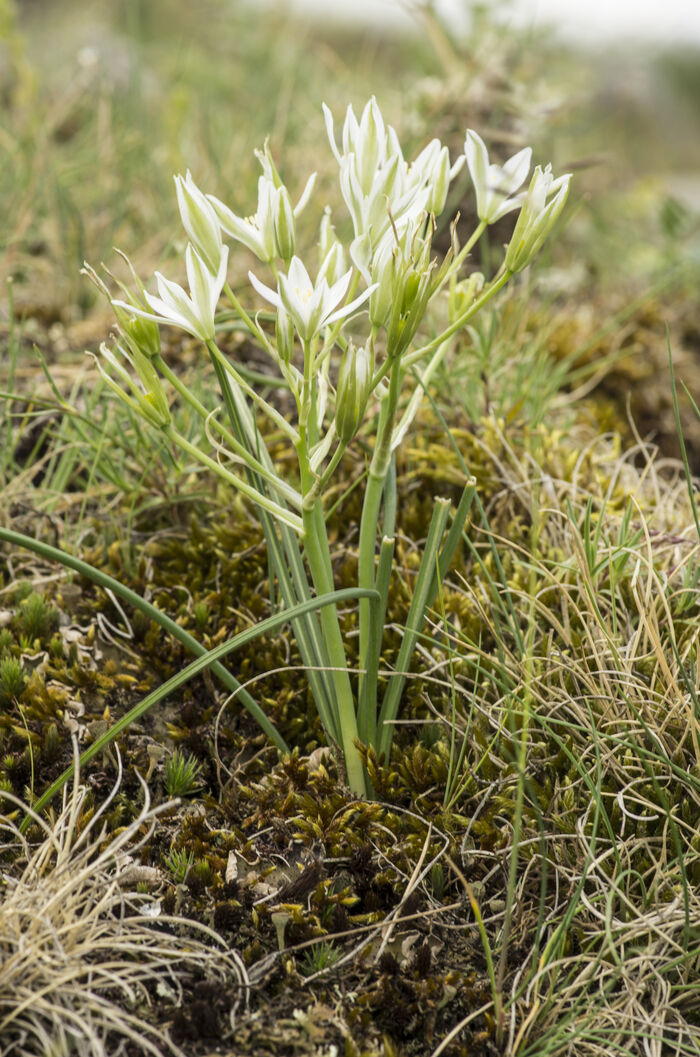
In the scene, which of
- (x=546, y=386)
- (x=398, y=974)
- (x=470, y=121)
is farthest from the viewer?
(x=470, y=121)

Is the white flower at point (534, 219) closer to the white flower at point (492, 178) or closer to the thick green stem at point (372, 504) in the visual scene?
the white flower at point (492, 178)

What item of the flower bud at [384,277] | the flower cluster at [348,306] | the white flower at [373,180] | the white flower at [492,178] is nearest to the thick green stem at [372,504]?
the flower cluster at [348,306]

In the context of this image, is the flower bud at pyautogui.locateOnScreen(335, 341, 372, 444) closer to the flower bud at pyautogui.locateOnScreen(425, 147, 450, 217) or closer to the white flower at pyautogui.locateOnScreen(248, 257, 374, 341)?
the white flower at pyautogui.locateOnScreen(248, 257, 374, 341)

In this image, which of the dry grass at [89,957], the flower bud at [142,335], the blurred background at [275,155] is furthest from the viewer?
the blurred background at [275,155]

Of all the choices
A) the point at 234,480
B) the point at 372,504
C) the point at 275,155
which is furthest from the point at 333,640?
the point at 275,155

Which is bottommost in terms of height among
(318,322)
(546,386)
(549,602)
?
(549,602)

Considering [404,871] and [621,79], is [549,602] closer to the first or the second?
[404,871]

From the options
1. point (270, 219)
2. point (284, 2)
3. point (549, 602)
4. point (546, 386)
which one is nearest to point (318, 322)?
point (270, 219)
